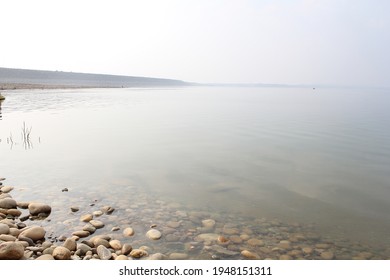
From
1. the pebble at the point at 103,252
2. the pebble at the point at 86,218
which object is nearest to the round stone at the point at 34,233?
the pebble at the point at 86,218

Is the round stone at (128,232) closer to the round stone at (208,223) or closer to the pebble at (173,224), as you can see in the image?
the pebble at (173,224)

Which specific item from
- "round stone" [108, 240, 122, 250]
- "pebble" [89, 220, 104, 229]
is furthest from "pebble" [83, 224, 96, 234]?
"round stone" [108, 240, 122, 250]

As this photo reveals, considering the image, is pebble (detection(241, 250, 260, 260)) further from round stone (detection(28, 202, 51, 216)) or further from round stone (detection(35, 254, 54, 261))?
round stone (detection(28, 202, 51, 216))

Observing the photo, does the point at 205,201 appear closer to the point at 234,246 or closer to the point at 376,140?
the point at 234,246

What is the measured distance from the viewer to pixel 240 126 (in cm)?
2497

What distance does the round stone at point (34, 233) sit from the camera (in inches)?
256

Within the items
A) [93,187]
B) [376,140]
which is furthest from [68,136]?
[376,140]

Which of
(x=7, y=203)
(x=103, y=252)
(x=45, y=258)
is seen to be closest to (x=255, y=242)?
(x=103, y=252)

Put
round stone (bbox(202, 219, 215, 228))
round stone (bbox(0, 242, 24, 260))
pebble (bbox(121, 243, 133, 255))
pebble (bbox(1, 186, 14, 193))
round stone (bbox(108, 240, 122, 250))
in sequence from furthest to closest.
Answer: pebble (bbox(1, 186, 14, 193))
round stone (bbox(202, 219, 215, 228))
round stone (bbox(108, 240, 122, 250))
pebble (bbox(121, 243, 133, 255))
round stone (bbox(0, 242, 24, 260))

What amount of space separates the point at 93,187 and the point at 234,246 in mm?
5391

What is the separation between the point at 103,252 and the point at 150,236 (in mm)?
1278

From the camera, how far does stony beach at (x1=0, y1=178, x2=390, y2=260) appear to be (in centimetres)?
620

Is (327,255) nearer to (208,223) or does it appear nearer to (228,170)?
(208,223)

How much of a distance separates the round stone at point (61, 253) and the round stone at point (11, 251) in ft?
1.86
